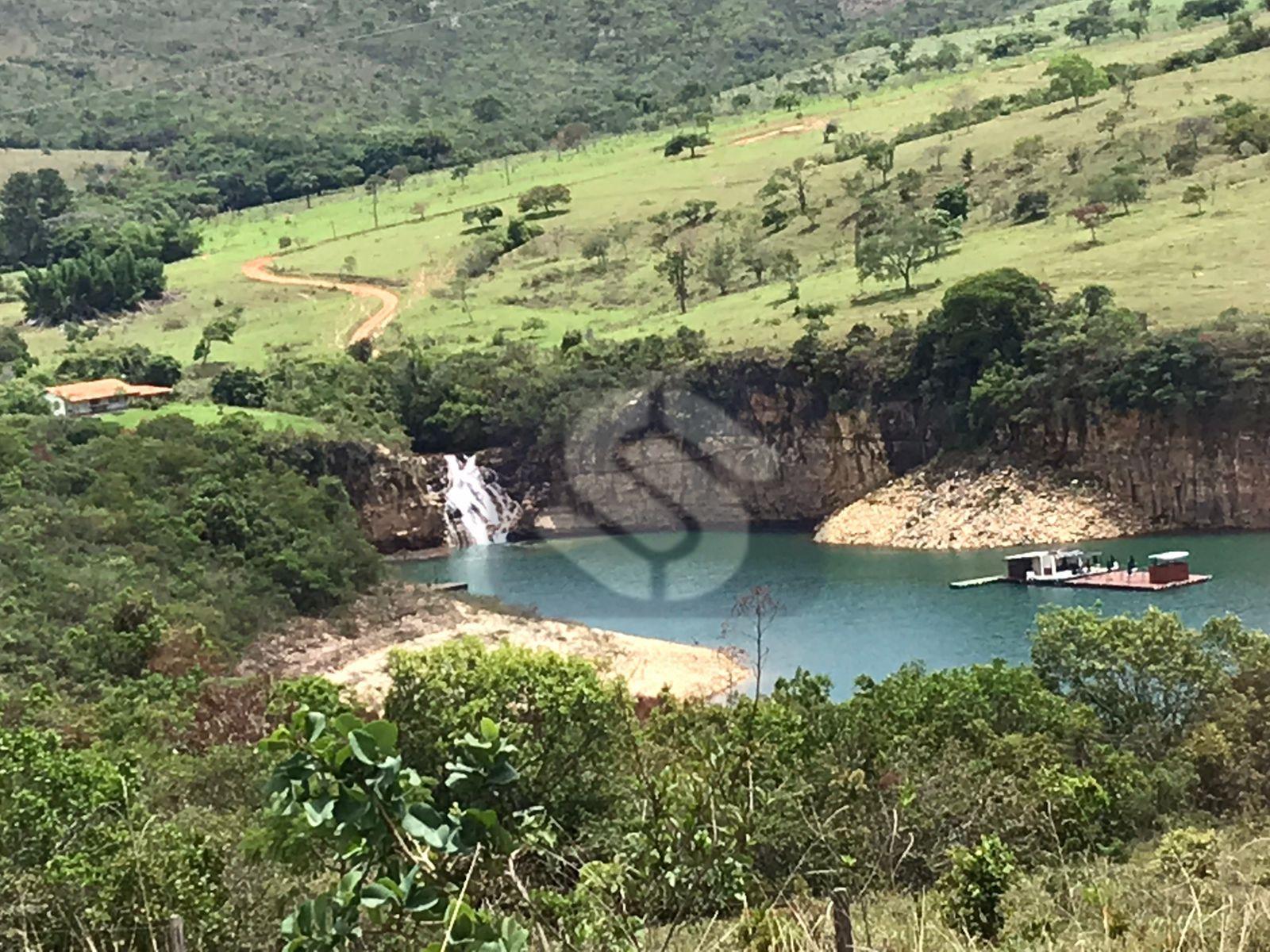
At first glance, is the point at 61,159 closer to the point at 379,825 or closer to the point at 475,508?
the point at 475,508

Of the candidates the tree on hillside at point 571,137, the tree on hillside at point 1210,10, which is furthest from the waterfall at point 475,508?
the tree on hillside at point 1210,10

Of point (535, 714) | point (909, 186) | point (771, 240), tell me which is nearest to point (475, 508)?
point (771, 240)

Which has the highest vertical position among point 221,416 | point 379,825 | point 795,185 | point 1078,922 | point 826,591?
point 795,185

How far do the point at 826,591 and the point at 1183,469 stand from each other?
420 inches

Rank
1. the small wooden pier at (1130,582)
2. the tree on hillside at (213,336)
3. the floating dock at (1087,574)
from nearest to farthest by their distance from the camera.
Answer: the small wooden pier at (1130,582)
the floating dock at (1087,574)
the tree on hillside at (213,336)

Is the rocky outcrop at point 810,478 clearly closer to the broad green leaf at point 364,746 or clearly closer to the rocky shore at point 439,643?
the rocky shore at point 439,643

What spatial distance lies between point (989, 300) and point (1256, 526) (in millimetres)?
8764

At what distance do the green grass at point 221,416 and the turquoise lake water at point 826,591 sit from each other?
541 cm

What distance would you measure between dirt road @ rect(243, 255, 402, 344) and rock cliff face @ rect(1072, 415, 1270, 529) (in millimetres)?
26489

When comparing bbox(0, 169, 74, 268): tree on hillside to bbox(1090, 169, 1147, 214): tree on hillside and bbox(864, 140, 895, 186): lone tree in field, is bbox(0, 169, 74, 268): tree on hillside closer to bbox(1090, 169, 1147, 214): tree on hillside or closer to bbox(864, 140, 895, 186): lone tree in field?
bbox(864, 140, 895, 186): lone tree in field

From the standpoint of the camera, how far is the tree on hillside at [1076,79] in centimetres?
6794

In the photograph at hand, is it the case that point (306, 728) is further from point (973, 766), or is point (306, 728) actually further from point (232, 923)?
point (973, 766)

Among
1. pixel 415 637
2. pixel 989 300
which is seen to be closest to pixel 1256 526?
pixel 989 300

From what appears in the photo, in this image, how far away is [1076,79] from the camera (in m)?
68.4
